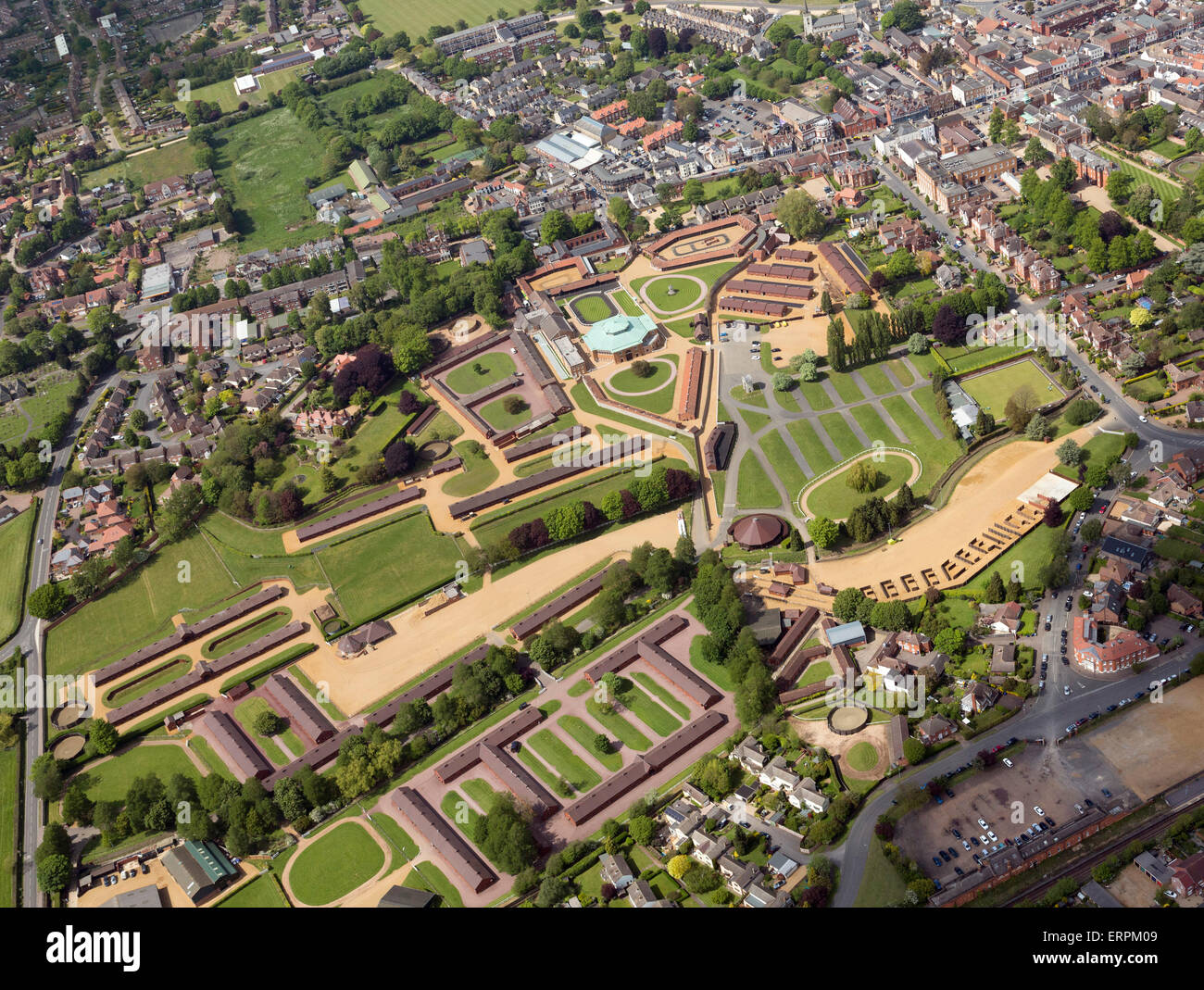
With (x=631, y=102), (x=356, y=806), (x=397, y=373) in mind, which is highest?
(x=631, y=102)

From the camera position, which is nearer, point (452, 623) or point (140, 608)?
point (452, 623)

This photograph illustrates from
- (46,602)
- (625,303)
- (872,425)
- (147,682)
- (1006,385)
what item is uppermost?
(625,303)

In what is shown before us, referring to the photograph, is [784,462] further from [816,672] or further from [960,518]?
[816,672]

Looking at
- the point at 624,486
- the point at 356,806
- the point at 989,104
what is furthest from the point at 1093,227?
the point at 356,806

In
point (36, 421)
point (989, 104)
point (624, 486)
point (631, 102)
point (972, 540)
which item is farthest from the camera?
point (631, 102)

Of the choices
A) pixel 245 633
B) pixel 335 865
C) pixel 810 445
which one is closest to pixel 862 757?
pixel 810 445

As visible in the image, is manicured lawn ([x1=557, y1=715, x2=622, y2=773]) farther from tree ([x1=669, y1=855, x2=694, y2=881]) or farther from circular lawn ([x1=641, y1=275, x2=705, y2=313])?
circular lawn ([x1=641, y1=275, x2=705, y2=313])

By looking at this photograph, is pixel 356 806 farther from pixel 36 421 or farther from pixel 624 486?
pixel 36 421
